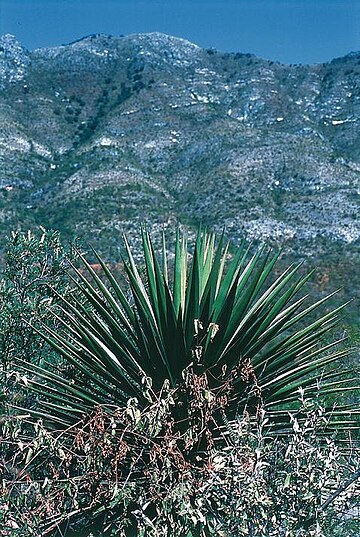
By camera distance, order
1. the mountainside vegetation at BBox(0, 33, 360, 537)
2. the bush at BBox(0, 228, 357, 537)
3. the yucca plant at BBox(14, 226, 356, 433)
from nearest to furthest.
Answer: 1. the bush at BBox(0, 228, 357, 537)
2. the mountainside vegetation at BBox(0, 33, 360, 537)
3. the yucca plant at BBox(14, 226, 356, 433)

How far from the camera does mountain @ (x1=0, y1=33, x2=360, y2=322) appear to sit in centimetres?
3888

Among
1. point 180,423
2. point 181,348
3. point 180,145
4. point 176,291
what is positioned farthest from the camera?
point 180,145

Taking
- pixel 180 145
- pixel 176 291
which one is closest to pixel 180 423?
pixel 176 291

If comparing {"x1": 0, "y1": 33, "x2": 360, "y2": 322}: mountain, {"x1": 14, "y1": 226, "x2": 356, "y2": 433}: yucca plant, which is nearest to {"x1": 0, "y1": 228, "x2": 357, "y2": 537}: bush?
{"x1": 14, "y1": 226, "x2": 356, "y2": 433}: yucca plant

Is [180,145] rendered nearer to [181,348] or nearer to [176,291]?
[176,291]

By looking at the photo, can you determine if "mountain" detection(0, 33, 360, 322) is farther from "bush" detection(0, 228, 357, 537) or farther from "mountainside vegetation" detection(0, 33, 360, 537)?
"bush" detection(0, 228, 357, 537)

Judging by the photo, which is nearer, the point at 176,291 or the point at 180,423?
the point at 180,423

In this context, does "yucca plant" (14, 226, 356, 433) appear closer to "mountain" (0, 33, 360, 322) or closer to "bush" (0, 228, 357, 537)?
"bush" (0, 228, 357, 537)

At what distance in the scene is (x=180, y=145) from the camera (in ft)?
180

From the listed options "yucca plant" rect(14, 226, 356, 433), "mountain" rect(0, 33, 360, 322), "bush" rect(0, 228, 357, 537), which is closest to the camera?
"bush" rect(0, 228, 357, 537)

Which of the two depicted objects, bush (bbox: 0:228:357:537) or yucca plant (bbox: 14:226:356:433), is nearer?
bush (bbox: 0:228:357:537)

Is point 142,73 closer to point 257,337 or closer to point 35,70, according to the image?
point 35,70

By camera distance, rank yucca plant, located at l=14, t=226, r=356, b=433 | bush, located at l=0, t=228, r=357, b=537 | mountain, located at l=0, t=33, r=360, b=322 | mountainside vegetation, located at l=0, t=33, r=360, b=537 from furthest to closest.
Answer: mountain, located at l=0, t=33, r=360, b=322 → yucca plant, located at l=14, t=226, r=356, b=433 → mountainside vegetation, located at l=0, t=33, r=360, b=537 → bush, located at l=0, t=228, r=357, b=537

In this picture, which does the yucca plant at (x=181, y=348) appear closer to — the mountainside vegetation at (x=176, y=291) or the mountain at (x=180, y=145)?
the mountainside vegetation at (x=176, y=291)
